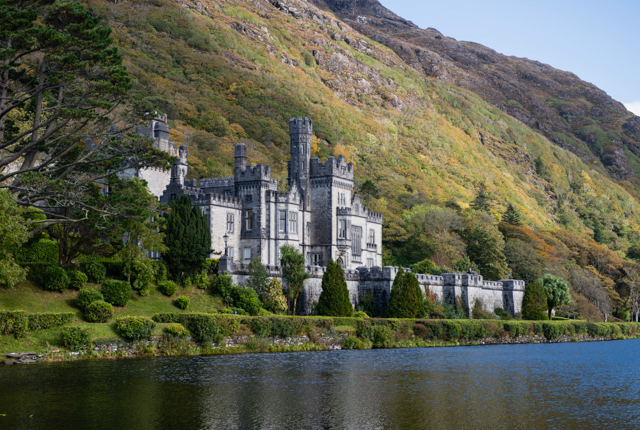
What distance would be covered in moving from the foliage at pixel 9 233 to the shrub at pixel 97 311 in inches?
167

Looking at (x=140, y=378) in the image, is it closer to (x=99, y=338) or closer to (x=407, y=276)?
(x=99, y=338)

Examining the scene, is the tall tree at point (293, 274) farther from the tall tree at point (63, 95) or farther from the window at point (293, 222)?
the tall tree at point (63, 95)

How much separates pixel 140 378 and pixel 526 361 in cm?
2516

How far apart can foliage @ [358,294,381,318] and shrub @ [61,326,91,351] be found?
91.6 ft

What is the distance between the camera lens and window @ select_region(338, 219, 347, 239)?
221 ft

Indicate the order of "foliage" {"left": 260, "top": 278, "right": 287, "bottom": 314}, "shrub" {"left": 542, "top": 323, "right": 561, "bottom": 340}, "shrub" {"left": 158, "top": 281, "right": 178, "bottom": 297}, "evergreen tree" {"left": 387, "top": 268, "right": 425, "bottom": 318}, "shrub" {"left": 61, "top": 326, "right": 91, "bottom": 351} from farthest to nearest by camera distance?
"shrub" {"left": 542, "top": 323, "right": 561, "bottom": 340} → "evergreen tree" {"left": 387, "top": 268, "right": 425, "bottom": 318} → "foliage" {"left": 260, "top": 278, "right": 287, "bottom": 314} → "shrub" {"left": 158, "top": 281, "right": 178, "bottom": 297} → "shrub" {"left": 61, "top": 326, "right": 91, "bottom": 351}

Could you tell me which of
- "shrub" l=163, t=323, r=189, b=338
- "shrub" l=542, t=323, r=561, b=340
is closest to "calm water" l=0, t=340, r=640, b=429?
"shrub" l=163, t=323, r=189, b=338

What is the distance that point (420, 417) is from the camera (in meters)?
23.5

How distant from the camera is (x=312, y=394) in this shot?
90.9 feet

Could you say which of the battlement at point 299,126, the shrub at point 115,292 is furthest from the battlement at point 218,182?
the shrub at point 115,292

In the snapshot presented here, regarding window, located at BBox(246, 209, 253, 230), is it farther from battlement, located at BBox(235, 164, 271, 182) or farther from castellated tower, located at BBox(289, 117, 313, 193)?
castellated tower, located at BBox(289, 117, 313, 193)

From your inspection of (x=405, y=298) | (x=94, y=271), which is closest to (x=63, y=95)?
(x=94, y=271)

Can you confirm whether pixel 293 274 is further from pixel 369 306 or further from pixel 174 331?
pixel 174 331

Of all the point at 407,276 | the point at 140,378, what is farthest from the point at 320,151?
the point at 140,378
